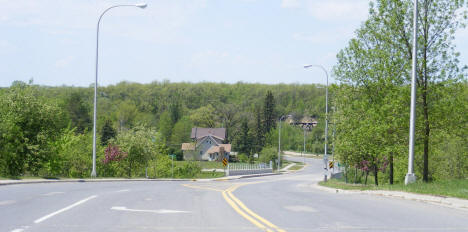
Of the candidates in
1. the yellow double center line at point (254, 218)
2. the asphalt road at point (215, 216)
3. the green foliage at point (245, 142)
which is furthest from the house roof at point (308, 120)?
the yellow double center line at point (254, 218)

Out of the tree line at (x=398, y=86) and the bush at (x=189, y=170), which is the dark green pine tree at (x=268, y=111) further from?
the tree line at (x=398, y=86)

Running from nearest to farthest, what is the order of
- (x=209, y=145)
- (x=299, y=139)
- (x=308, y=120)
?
1. (x=209, y=145)
2. (x=299, y=139)
3. (x=308, y=120)

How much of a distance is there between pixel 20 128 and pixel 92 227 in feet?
77.6

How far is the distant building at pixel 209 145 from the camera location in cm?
12203

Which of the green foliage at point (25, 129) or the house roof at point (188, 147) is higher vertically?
the green foliage at point (25, 129)

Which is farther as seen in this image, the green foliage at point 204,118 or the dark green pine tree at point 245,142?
the green foliage at point 204,118

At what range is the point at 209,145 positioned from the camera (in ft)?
431

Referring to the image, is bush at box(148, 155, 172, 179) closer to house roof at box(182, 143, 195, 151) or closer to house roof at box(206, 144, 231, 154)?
house roof at box(182, 143, 195, 151)

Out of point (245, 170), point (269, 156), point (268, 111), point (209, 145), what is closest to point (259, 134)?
point (209, 145)

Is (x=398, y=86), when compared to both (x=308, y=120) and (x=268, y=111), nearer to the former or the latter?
(x=268, y=111)

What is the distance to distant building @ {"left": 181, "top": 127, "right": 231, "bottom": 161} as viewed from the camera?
400 ft

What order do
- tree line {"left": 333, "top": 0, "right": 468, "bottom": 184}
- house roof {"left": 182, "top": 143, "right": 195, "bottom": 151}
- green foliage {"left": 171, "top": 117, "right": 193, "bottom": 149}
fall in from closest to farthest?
tree line {"left": 333, "top": 0, "right": 468, "bottom": 184}, house roof {"left": 182, "top": 143, "right": 195, "bottom": 151}, green foliage {"left": 171, "top": 117, "right": 193, "bottom": 149}

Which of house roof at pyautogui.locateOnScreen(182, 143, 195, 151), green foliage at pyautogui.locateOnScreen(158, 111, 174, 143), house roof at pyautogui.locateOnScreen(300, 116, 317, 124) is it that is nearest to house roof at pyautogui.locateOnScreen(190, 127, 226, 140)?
green foliage at pyautogui.locateOnScreen(158, 111, 174, 143)

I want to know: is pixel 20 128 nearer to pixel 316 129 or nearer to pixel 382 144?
pixel 382 144
